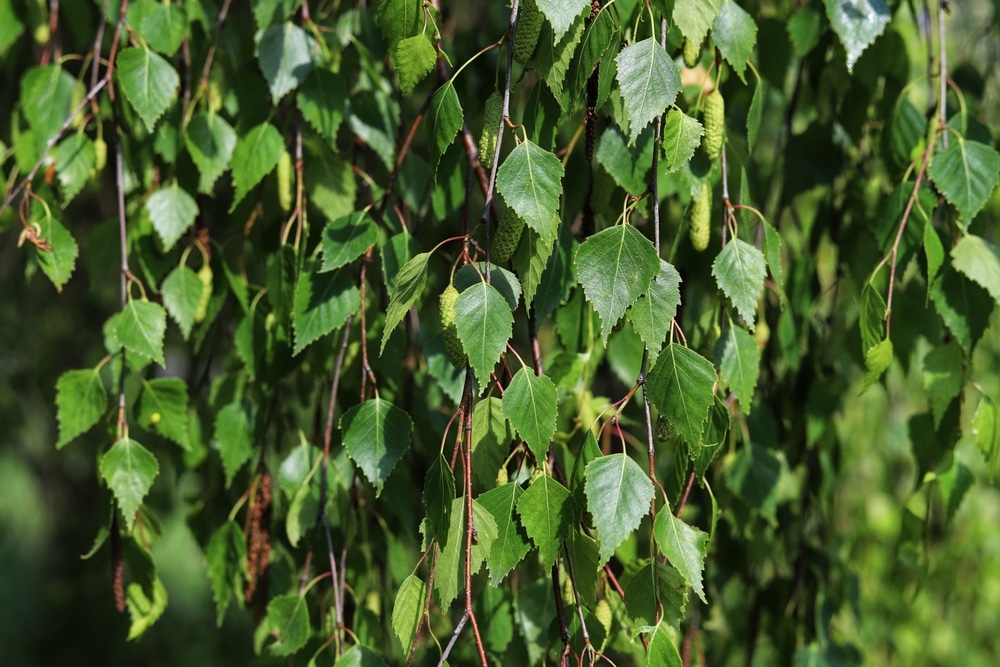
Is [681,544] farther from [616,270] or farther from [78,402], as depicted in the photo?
[78,402]

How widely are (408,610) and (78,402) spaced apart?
43 cm

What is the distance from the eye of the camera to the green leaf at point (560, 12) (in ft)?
2.14

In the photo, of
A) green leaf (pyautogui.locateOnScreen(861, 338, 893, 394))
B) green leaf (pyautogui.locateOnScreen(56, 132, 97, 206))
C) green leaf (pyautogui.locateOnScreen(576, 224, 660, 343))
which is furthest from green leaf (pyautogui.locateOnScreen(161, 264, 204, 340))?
green leaf (pyautogui.locateOnScreen(861, 338, 893, 394))

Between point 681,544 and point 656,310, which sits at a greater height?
point 656,310

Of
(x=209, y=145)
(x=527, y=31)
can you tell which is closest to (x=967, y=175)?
(x=527, y=31)

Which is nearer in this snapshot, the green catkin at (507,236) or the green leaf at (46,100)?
the green catkin at (507,236)

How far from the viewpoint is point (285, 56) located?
96cm

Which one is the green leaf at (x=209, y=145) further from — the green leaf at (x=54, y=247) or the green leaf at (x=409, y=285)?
the green leaf at (x=409, y=285)

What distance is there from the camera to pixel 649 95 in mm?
674

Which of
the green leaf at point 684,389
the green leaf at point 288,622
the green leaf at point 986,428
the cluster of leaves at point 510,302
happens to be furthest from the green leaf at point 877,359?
the green leaf at point 288,622

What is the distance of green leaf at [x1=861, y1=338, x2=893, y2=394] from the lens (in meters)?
0.83

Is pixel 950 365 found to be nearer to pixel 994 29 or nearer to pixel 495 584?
pixel 495 584

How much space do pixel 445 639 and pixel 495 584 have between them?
44 centimetres

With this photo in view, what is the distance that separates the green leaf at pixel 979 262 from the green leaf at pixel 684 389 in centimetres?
33
